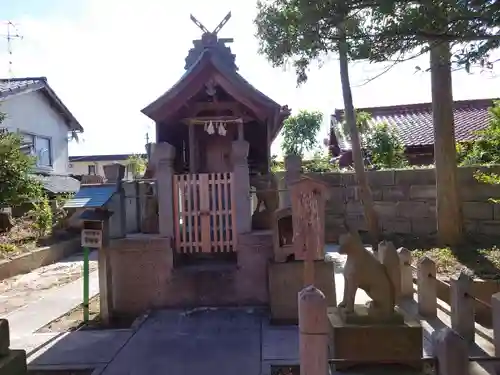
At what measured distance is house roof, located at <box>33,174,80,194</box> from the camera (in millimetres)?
18422

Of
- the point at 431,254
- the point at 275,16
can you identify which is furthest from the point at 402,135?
the point at 275,16

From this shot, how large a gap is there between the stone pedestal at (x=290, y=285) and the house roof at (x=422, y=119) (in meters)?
13.0

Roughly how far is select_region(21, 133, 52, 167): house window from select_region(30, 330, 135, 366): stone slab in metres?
14.6

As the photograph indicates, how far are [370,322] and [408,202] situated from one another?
964 centimetres

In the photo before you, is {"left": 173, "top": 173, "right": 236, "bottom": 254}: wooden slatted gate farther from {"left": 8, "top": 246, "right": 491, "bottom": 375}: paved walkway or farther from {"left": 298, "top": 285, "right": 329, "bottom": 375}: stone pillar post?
{"left": 298, "top": 285, "right": 329, "bottom": 375}: stone pillar post

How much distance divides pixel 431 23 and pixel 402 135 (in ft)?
55.5

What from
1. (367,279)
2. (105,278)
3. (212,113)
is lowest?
(105,278)

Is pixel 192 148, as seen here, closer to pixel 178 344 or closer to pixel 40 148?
pixel 178 344

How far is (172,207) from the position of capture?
25.6 feet

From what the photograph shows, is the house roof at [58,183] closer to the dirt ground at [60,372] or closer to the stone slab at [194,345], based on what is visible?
the stone slab at [194,345]

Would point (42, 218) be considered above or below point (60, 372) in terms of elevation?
above

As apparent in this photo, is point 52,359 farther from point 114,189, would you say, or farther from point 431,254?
point 431,254

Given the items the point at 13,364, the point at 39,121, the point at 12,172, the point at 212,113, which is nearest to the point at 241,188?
the point at 212,113

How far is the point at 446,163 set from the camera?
9758 mm
